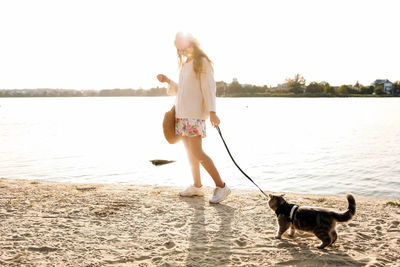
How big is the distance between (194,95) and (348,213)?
2.43 m

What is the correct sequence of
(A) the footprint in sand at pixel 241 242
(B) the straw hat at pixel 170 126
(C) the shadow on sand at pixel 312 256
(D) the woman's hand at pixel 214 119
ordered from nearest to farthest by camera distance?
1. (C) the shadow on sand at pixel 312 256
2. (A) the footprint in sand at pixel 241 242
3. (D) the woman's hand at pixel 214 119
4. (B) the straw hat at pixel 170 126

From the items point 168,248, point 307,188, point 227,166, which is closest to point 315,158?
point 227,166

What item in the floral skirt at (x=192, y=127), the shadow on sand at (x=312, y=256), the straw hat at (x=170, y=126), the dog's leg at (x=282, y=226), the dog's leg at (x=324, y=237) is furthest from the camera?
the straw hat at (x=170, y=126)

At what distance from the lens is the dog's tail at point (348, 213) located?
3.41 metres

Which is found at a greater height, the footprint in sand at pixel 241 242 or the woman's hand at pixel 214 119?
the woman's hand at pixel 214 119

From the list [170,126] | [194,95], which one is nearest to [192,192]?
[170,126]

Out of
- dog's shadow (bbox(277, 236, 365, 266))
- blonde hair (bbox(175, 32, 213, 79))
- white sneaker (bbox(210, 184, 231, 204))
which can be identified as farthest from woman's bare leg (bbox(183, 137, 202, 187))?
dog's shadow (bbox(277, 236, 365, 266))

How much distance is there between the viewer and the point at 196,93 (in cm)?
484

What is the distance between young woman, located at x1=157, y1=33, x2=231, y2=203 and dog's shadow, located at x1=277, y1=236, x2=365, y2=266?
1.65 meters

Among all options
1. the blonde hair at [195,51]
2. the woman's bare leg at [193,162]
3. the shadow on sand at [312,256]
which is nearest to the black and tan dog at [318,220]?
the shadow on sand at [312,256]

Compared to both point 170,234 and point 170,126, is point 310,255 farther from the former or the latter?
point 170,126

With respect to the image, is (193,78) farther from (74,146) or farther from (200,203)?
(74,146)

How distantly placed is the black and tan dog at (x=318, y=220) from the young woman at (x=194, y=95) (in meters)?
1.51

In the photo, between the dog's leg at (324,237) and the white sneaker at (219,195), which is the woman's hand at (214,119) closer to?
the white sneaker at (219,195)
